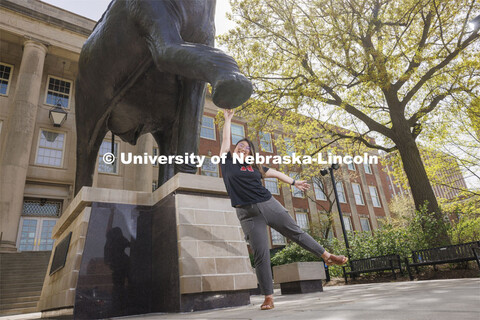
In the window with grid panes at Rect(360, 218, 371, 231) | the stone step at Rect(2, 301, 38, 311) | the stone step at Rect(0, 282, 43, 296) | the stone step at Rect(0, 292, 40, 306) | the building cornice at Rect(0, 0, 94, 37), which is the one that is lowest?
the stone step at Rect(2, 301, 38, 311)

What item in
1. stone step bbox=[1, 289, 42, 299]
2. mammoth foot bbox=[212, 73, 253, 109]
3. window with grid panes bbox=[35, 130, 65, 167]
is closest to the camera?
mammoth foot bbox=[212, 73, 253, 109]

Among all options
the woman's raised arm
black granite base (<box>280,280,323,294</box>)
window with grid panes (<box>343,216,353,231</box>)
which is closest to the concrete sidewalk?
the woman's raised arm

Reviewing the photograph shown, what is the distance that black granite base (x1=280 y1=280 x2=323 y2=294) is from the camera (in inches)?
286

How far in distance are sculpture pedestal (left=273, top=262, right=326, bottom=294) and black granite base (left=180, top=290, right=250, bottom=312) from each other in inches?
172

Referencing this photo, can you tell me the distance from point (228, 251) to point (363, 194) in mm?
37359

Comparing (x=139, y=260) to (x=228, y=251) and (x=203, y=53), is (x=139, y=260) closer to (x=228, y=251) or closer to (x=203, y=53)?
Answer: (x=228, y=251)

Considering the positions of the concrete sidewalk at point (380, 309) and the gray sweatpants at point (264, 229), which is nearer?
the concrete sidewalk at point (380, 309)

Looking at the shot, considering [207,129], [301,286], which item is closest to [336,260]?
[301,286]

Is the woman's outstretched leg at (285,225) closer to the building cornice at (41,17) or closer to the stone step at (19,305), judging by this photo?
the stone step at (19,305)

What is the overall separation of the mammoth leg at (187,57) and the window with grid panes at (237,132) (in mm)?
25568

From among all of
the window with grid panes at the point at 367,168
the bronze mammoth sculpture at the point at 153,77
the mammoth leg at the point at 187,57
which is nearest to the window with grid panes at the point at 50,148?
the bronze mammoth sculpture at the point at 153,77

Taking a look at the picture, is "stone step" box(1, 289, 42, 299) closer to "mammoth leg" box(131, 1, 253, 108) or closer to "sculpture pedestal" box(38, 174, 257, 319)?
"sculpture pedestal" box(38, 174, 257, 319)

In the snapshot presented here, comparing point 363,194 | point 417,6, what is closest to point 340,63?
point 417,6

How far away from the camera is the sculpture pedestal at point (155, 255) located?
9.82 ft
